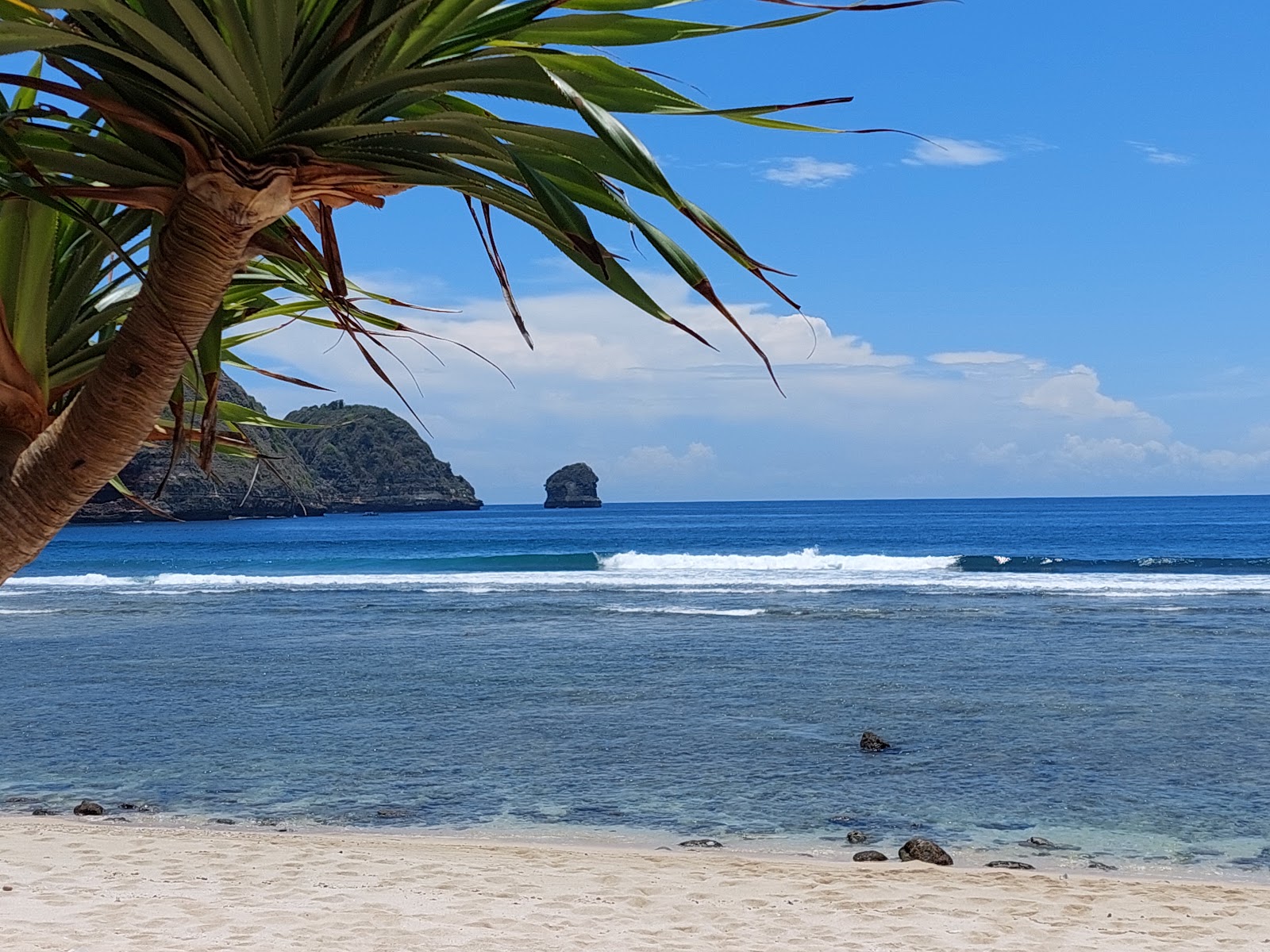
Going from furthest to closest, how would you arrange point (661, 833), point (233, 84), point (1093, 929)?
point (661, 833), point (1093, 929), point (233, 84)

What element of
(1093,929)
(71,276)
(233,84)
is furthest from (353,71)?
(1093,929)

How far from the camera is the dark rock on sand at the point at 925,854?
6.66 meters

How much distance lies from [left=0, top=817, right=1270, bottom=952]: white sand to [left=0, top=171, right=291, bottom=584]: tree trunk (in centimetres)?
420

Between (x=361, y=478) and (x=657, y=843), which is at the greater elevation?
(x=361, y=478)

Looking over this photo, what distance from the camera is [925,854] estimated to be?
22.0 feet

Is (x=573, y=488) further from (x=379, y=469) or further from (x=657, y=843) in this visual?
(x=657, y=843)

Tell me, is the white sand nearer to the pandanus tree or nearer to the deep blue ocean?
the deep blue ocean

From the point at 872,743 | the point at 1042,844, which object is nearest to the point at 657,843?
the point at 1042,844

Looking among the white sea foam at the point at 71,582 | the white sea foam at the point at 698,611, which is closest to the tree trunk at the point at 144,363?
the white sea foam at the point at 698,611

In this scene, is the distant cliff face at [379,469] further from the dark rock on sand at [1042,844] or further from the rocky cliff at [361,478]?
the dark rock on sand at [1042,844]

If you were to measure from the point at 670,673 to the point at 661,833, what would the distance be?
22.5ft

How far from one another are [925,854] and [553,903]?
2.28 metres

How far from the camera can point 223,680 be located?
47.5ft

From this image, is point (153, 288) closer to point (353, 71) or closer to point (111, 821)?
point (353, 71)
